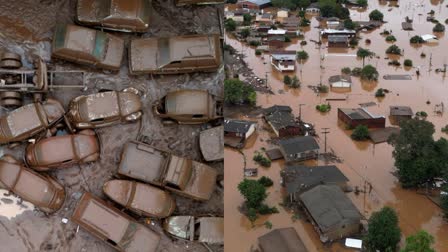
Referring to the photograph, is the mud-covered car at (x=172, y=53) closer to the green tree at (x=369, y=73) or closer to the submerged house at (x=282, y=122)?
the submerged house at (x=282, y=122)

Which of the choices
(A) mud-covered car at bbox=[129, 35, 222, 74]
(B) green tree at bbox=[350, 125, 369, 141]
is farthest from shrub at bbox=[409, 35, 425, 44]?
(A) mud-covered car at bbox=[129, 35, 222, 74]

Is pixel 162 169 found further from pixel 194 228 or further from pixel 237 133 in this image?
pixel 237 133

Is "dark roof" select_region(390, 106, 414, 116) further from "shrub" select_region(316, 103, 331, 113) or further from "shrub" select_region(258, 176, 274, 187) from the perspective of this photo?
"shrub" select_region(258, 176, 274, 187)

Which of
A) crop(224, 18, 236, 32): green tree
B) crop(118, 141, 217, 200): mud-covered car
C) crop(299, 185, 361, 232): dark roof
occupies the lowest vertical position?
crop(299, 185, 361, 232): dark roof

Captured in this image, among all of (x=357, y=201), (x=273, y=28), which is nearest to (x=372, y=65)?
(x=273, y=28)

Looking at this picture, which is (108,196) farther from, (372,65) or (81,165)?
(372,65)
